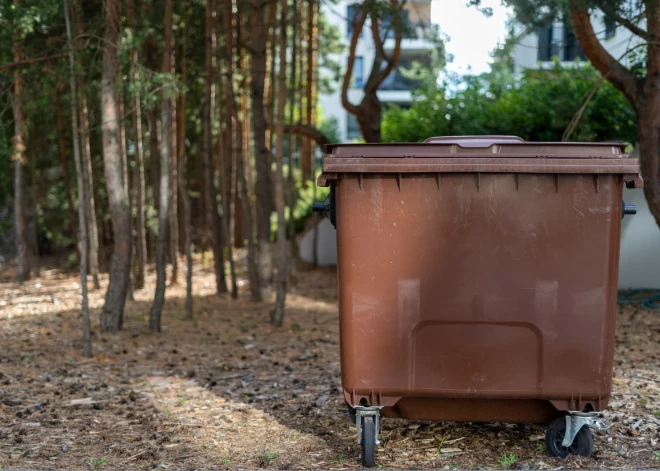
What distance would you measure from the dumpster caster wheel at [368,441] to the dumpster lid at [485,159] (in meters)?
1.44

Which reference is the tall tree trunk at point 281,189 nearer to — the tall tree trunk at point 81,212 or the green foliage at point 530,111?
the tall tree trunk at point 81,212

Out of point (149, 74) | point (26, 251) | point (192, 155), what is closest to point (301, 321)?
point (149, 74)

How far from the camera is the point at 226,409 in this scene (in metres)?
6.59

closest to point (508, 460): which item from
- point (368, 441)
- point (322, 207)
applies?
point (368, 441)

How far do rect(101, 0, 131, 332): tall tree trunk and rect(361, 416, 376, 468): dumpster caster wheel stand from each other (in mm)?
6248

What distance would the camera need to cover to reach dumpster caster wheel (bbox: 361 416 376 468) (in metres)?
4.88

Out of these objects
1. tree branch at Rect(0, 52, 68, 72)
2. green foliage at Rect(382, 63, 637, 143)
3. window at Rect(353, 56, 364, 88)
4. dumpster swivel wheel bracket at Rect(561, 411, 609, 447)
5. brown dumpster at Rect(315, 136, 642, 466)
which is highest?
window at Rect(353, 56, 364, 88)

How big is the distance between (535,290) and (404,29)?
338 inches

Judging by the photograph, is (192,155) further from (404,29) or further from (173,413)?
(173,413)

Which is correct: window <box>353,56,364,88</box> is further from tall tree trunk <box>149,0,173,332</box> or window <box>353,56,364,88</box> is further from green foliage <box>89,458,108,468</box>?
green foliage <box>89,458,108,468</box>

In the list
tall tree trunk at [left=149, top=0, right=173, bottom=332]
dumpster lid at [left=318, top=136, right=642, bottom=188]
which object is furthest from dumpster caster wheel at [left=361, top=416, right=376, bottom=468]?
tall tree trunk at [left=149, top=0, right=173, bottom=332]

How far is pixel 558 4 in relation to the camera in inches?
344

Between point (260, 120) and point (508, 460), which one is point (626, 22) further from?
point (260, 120)

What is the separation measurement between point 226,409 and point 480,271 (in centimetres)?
273
